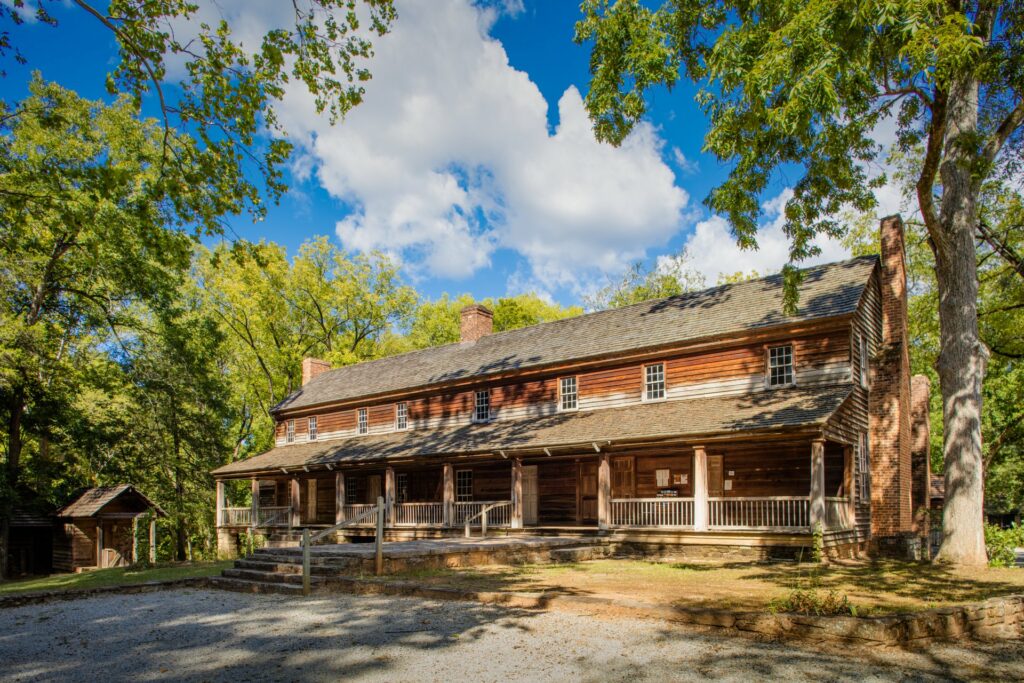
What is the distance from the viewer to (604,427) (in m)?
21.1

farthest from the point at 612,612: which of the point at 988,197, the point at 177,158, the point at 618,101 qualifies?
the point at 988,197

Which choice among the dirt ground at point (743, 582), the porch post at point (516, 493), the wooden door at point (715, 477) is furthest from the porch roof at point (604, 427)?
the dirt ground at point (743, 582)

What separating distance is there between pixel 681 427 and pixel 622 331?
6324mm

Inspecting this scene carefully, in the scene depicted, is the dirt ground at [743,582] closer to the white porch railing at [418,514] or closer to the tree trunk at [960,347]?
the tree trunk at [960,347]

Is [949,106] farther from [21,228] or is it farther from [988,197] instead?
[21,228]

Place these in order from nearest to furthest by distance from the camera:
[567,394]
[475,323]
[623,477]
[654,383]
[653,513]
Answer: [653,513], [654,383], [623,477], [567,394], [475,323]

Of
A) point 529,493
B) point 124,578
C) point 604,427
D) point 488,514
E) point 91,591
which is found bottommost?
point 124,578

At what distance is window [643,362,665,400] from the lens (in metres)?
22.4

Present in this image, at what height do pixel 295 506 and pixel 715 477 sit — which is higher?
pixel 715 477

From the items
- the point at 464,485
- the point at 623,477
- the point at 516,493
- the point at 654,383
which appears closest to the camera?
the point at 516,493

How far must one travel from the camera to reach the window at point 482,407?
26844mm

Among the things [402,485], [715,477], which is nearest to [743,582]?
[715,477]

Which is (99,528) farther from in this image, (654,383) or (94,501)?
(654,383)

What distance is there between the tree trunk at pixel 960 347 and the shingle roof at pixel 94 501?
30.8 meters
